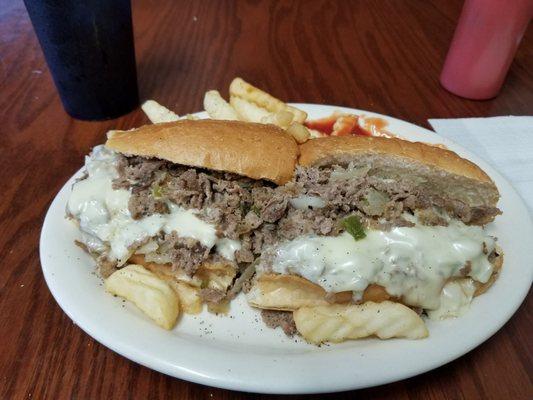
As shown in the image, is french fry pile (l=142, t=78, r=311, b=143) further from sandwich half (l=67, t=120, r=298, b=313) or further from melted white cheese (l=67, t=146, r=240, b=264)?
melted white cheese (l=67, t=146, r=240, b=264)

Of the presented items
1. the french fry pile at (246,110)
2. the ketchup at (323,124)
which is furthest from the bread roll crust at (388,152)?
the ketchup at (323,124)

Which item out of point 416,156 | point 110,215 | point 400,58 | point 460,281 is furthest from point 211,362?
point 400,58

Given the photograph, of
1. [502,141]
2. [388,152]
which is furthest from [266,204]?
[502,141]

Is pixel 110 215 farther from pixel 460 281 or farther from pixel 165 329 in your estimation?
pixel 460 281

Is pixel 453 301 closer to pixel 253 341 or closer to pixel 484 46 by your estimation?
pixel 253 341

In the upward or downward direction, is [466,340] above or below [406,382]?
above

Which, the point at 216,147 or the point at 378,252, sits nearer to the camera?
the point at 378,252

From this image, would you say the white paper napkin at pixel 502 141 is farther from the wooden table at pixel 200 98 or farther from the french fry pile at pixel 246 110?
the french fry pile at pixel 246 110
